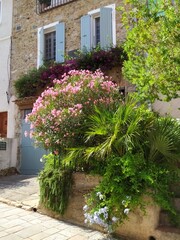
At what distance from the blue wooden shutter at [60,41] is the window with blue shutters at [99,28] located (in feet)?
3.16

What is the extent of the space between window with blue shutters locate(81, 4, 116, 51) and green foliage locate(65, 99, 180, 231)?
19.7 ft

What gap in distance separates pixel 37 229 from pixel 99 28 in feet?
28.6

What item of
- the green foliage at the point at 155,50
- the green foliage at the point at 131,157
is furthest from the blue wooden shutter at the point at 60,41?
the green foliage at the point at 131,157

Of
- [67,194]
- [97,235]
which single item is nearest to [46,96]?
[67,194]

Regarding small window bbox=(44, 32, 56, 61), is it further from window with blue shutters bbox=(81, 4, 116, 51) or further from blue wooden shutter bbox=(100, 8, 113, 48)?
blue wooden shutter bbox=(100, 8, 113, 48)

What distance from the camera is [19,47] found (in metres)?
12.9

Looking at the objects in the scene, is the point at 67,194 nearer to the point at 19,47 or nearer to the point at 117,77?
the point at 117,77

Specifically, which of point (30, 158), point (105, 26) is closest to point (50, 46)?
point (105, 26)

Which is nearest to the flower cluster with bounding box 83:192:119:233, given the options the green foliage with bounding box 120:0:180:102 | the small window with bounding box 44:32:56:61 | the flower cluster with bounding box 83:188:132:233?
the flower cluster with bounding box 83:188:132:233

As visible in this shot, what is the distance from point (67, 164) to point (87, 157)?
0.55 m

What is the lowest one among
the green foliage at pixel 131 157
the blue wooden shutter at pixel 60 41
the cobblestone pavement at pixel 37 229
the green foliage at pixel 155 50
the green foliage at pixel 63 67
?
the cobblestone pavement at pixel 37 229

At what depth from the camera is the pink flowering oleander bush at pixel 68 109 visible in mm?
5285

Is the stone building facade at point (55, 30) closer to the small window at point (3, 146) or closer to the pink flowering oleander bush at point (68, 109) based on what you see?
the small window at point (3, 146)

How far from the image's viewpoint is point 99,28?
1120 cm
